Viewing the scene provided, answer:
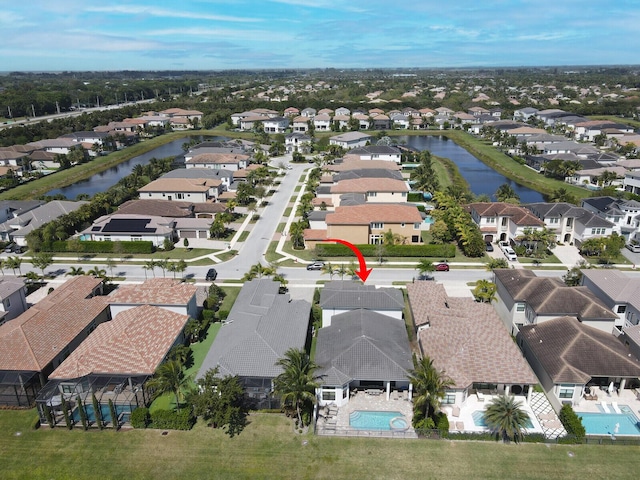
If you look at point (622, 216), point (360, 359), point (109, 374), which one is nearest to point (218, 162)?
point (109, 374)

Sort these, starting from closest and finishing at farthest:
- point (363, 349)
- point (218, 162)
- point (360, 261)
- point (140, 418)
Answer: point (140, 418) < point (363, 349) < point (360, 261) < point (218, 162)

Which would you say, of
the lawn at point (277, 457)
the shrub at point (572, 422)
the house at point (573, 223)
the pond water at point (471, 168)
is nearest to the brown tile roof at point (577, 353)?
the shrub at point (572, 422)

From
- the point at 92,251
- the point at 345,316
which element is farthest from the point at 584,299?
the point at 92,251

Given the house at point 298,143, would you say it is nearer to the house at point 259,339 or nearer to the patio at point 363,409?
the house at point 259,339

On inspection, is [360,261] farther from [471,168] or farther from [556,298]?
A: [471,168]

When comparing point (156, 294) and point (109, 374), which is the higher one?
point (156, 294)
